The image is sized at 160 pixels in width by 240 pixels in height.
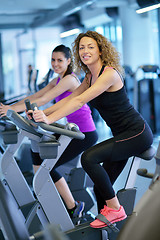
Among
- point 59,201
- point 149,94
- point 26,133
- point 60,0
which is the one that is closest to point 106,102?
point 26,133

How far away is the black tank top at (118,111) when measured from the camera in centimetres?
221

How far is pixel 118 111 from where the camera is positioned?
7.32 ft

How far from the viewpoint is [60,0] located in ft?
36.5

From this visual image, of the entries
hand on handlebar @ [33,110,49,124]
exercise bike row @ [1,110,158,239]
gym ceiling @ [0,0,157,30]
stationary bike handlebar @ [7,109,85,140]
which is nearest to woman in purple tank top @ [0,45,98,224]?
exercise bike row @ [1,110,158,239]

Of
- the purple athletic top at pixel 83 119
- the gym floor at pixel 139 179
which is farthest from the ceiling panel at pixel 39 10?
the purple athletic top at pixel 83 119

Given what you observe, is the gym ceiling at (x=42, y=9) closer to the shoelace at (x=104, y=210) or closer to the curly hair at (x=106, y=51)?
the curly hair at (x=106, y=51)

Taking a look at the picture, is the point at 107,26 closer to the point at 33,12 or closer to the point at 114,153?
the point at 33,12

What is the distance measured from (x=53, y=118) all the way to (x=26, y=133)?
367mm

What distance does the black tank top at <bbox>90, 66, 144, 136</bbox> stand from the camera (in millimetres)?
2209

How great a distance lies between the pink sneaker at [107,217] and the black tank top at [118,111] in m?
0.51

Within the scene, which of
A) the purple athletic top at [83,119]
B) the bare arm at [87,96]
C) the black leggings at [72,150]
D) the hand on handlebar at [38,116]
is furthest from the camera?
the purple athletic top at [83,119]

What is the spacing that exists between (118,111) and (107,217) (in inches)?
26.8

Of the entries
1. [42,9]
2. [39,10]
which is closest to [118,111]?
[42,9]

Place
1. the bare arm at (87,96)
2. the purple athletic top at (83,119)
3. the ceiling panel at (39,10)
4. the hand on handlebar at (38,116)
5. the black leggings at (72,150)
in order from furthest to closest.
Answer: the ceiling panel at (39,10) → the purple athletic top at (83,119) → the black leggings at (72,150) → the bare arm at (87,96) → the hand on handlebar at (38,116)
